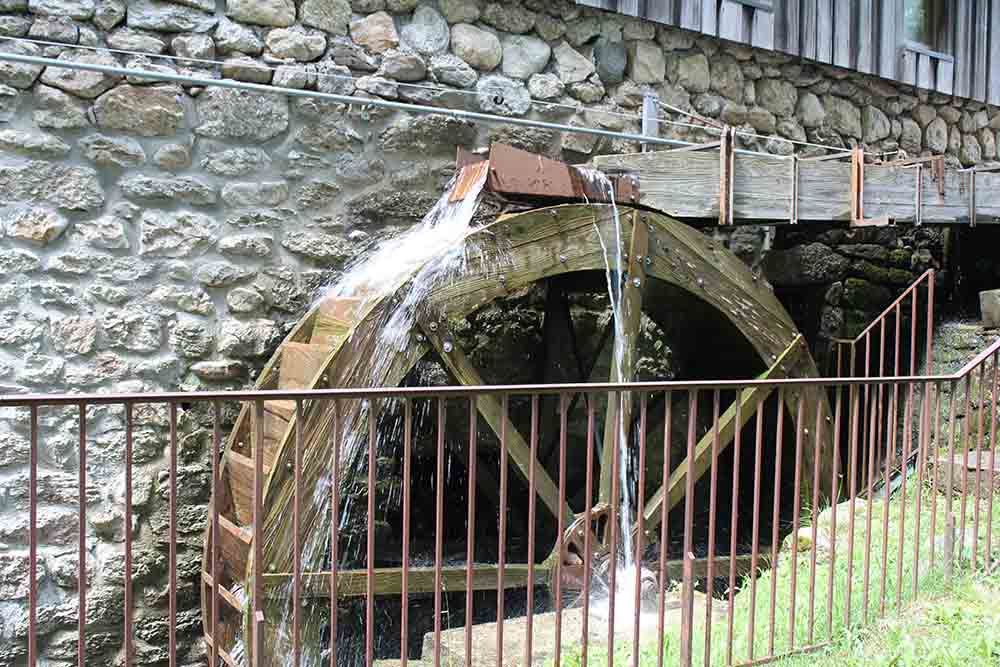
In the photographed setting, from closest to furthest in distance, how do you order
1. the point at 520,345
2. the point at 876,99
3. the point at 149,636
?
the point at 149,636, the point at 520,345, the point at 876,99

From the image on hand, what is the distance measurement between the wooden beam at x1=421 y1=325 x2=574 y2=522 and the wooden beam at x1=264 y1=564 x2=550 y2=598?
0.32 m

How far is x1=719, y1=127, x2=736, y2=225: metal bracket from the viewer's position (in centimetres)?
452

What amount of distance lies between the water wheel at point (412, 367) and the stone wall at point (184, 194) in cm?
31

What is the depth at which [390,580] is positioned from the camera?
3918 millimetres

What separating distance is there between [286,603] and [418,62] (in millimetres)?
2381

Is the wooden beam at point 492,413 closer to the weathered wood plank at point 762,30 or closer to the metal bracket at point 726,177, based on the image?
the metal bracket at point 726,177

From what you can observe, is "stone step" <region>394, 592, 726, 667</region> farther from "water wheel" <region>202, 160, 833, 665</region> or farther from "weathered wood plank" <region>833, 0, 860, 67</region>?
"weathered wood plank" <region>833, 0, 860, 67</region>

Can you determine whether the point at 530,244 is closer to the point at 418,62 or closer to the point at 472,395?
the point at 418,62

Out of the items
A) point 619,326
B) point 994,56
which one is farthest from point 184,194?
point 994,56

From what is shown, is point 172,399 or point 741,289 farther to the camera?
point 741,289

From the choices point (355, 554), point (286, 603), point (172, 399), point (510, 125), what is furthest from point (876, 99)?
point (172, 399)

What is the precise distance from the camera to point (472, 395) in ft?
7.41

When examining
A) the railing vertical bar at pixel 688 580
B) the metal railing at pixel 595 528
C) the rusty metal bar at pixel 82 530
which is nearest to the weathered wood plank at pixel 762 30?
the metal railing at pixel 595 528

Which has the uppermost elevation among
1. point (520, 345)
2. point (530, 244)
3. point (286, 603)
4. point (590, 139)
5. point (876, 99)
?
point (876, 99)
